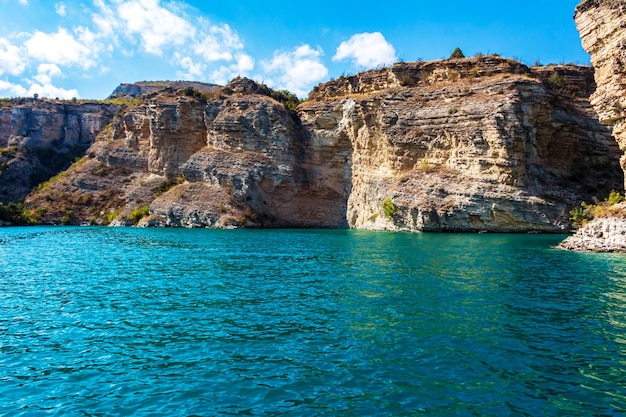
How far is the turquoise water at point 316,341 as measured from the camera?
28.2ft

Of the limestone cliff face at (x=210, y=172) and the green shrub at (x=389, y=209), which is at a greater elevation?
the limestone cliff face at (x=210, y=172)

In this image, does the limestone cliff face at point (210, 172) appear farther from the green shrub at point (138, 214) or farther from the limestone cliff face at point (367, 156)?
the green shrub at point (138, 214)

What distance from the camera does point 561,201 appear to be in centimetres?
4916

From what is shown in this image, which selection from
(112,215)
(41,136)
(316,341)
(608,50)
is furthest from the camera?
(41,136)

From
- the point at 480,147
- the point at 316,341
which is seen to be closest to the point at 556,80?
the point at 480,147

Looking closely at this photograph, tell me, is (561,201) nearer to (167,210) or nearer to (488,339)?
(488,339)

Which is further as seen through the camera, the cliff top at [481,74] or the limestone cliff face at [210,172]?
the limestone cliff face at [210,172]

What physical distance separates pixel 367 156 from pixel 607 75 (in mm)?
35068

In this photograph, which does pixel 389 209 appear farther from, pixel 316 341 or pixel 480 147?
pixel 316 341

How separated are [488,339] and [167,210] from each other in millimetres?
62021

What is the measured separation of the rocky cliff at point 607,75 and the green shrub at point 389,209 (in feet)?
81.6

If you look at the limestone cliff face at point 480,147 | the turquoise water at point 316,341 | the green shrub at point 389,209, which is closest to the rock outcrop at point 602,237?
the turquoise water at point 316,341

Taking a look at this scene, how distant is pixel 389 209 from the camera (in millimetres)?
57125

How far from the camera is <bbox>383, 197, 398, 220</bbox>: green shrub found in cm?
5672
